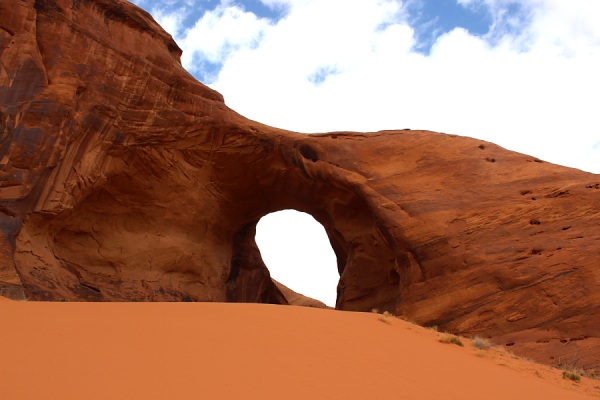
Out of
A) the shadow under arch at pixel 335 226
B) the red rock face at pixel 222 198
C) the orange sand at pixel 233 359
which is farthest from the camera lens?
the shadow under arch at pixel 335 226

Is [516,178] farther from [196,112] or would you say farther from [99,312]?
[99,312]

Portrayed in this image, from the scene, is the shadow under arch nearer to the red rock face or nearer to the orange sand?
the red rock face

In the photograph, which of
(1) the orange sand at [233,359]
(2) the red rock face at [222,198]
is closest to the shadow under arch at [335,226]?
(2) the red rock face at [222,198]

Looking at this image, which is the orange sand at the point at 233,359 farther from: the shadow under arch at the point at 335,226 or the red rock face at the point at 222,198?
the shadow under arch at the point at 335,226

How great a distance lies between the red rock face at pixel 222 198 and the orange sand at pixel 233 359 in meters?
4.26

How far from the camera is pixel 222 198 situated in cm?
1861

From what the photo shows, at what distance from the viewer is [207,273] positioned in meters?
18.2

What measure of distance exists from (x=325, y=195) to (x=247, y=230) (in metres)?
4.10

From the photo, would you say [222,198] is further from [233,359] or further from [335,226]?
[233,359]

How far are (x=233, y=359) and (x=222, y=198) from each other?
12895 millimetres

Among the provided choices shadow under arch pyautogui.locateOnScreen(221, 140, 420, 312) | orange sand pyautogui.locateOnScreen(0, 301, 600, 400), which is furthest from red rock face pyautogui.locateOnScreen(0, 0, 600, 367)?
orange sand pyautogui.locateOnScreen(0, 301, 600, 400)

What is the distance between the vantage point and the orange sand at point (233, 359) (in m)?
4.91

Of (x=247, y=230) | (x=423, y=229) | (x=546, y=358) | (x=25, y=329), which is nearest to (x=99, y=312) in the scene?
(x=25, y=329)

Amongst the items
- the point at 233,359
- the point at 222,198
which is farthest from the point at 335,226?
the point at 233,359
